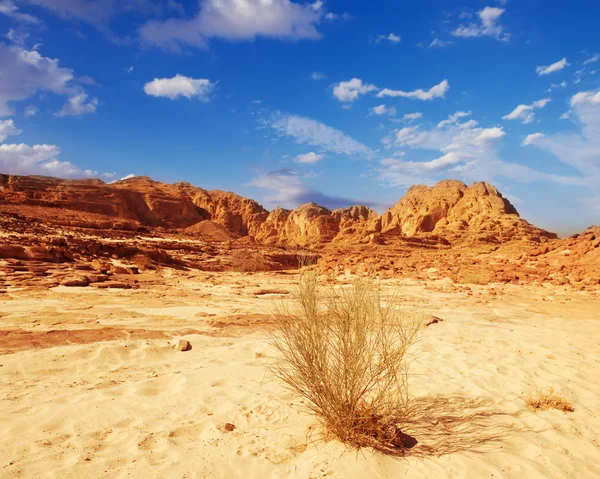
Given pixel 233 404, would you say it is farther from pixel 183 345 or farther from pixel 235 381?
pixel 183 345

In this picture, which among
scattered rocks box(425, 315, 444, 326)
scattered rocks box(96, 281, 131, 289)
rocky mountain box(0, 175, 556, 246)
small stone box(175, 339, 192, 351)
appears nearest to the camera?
small stone box(175, 339, 192, 351)

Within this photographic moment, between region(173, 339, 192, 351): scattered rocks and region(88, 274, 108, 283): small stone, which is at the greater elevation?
region(173, 339, 192, 351): scattered rocks

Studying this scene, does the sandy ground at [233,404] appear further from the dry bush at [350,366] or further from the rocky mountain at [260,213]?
the rocky mountain at [260,213]

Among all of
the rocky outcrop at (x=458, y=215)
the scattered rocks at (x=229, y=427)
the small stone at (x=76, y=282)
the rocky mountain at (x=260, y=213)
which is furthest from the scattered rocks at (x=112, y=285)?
the rocky outcrop at (x=458, y=215)

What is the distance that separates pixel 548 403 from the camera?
4469 mm

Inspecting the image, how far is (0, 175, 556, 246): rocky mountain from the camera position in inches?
1607

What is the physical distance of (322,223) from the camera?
200ft

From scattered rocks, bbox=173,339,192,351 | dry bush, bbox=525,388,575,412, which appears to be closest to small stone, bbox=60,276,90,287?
scattered rocks, bbox=173,339,192,351

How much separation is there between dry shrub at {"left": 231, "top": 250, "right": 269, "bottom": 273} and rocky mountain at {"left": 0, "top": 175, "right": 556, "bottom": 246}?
606 inches

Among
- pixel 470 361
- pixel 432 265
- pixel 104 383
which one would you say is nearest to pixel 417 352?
pixel 470 361

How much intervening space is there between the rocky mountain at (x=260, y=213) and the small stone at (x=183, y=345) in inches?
1153

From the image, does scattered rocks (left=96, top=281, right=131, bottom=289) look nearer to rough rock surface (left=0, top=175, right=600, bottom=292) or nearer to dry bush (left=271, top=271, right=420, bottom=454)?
rough rock surface (left=0, top=175, right=600, bottom=292)

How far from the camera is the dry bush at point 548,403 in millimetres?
4395

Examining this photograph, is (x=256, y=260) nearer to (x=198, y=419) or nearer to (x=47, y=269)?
(x=47, y=269)
